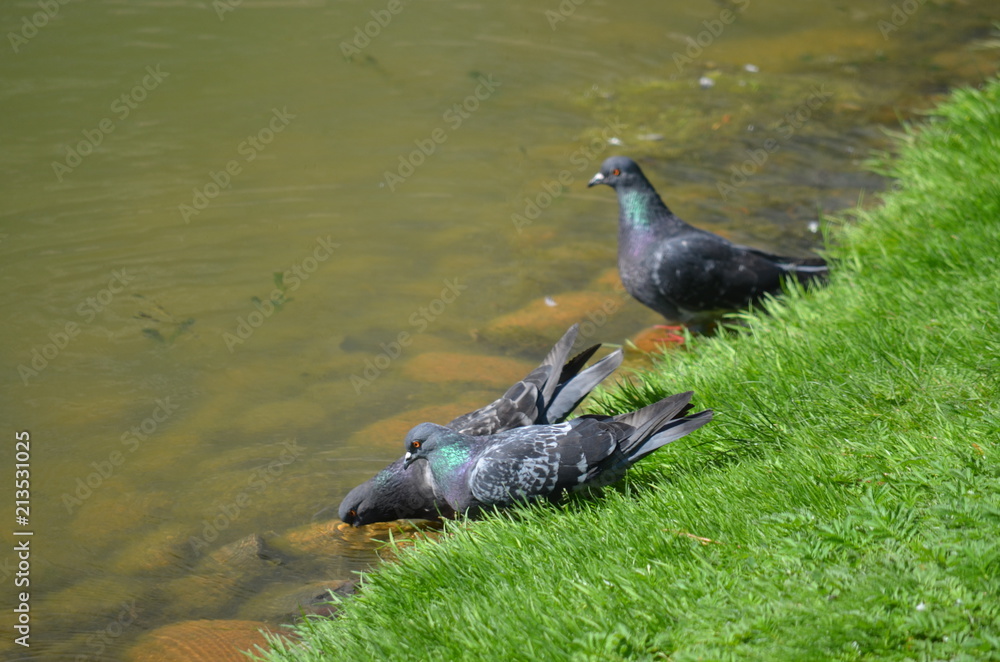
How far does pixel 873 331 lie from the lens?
4.41m

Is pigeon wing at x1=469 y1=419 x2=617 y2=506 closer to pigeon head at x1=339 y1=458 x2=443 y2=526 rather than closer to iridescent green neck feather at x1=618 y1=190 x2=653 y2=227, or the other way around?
pigeon head at x1=339 y1=458 x2=443 y2=526

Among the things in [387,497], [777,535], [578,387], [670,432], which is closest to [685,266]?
[578,387]

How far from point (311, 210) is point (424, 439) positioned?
12.9ft

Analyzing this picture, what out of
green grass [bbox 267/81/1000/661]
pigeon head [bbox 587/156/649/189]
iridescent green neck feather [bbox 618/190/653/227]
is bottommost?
green grass [bbox 267/81/1000/661]

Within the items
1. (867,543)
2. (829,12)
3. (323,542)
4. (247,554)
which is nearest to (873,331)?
(867,543)

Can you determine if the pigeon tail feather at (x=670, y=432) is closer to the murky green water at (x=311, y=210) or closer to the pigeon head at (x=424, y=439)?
the pigeon head at (x=424, y=439)

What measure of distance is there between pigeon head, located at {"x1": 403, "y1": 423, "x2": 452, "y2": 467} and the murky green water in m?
0.53

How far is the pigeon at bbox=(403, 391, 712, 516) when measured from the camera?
3877mm

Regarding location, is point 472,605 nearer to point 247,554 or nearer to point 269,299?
point 247,554

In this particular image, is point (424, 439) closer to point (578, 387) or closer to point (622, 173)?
point (578, 387)

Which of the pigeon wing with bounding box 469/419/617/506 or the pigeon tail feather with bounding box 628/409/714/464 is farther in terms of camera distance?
the pigeon wing with bounding box 469/419/617/506

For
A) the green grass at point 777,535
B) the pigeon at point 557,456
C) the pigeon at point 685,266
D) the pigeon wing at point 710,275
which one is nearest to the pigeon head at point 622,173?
the pigeon at point 685,266

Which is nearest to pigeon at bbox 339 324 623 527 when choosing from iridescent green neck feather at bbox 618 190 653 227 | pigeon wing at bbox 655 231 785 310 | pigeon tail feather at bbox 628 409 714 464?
pigeon tail feather at bbox 628 409 714 464

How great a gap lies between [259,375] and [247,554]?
5.56 ft
